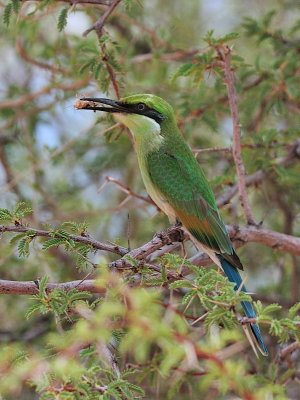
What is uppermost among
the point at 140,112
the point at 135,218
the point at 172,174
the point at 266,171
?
the point at 140,112

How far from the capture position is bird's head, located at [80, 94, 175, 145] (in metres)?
2.78

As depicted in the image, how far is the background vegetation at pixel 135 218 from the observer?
4.40 ft

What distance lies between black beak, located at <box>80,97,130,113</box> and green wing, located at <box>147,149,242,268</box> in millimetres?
270

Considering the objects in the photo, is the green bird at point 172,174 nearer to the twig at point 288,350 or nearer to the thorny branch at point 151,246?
the thorny branch at point 151,246

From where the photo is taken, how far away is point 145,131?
297cm

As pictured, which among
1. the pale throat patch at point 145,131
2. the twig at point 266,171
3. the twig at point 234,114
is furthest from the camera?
the twig at point 266,171

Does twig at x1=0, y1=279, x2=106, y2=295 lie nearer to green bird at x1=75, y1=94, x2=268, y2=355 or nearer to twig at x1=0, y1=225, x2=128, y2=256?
twig at x1=0, y1=225, x2=128, y2=256

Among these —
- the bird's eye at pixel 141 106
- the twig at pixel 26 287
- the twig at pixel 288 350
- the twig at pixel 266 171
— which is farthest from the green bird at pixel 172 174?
the twig at pixel 26 287

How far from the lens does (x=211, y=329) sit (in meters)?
1.62

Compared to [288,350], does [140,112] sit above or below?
above

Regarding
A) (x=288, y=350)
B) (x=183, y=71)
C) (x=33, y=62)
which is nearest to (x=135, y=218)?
(x=33, y=62)

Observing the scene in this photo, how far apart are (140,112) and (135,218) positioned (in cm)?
129

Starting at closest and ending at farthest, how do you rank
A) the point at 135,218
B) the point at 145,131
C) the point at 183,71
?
the point at 183,71, the point at 145,131, the point at 135,218

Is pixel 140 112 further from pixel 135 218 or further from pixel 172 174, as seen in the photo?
pixel 135 218
